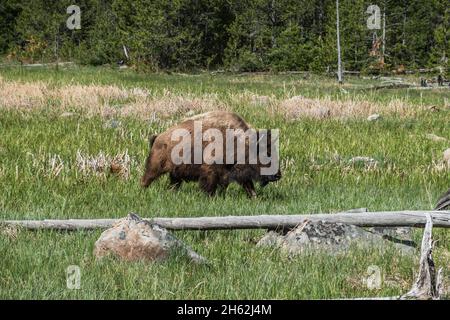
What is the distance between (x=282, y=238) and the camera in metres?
5.77

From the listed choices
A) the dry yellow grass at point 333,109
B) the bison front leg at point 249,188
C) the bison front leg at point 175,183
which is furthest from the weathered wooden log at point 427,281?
the dry yellow grass at point 333,109

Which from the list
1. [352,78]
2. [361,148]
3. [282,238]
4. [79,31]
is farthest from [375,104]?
[79,31]

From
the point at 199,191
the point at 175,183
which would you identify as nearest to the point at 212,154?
the point at 199,191

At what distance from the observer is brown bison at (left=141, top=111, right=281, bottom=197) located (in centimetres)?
824

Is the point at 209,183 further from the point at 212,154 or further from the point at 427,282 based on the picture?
the point at 427,282

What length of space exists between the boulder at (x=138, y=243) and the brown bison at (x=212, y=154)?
3118 millimetres

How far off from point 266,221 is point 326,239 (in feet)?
1.81

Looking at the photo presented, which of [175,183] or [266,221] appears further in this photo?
[175,183]

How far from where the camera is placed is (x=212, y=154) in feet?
27.0

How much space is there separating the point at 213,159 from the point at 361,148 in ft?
18.3

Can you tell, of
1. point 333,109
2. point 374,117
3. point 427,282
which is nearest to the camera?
point 427,282

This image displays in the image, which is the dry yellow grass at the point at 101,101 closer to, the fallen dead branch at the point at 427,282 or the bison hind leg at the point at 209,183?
the bison hind leg at the point at 209,183

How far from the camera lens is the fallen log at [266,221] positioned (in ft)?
18.7

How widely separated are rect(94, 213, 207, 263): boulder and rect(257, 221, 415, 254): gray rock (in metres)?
0.87
